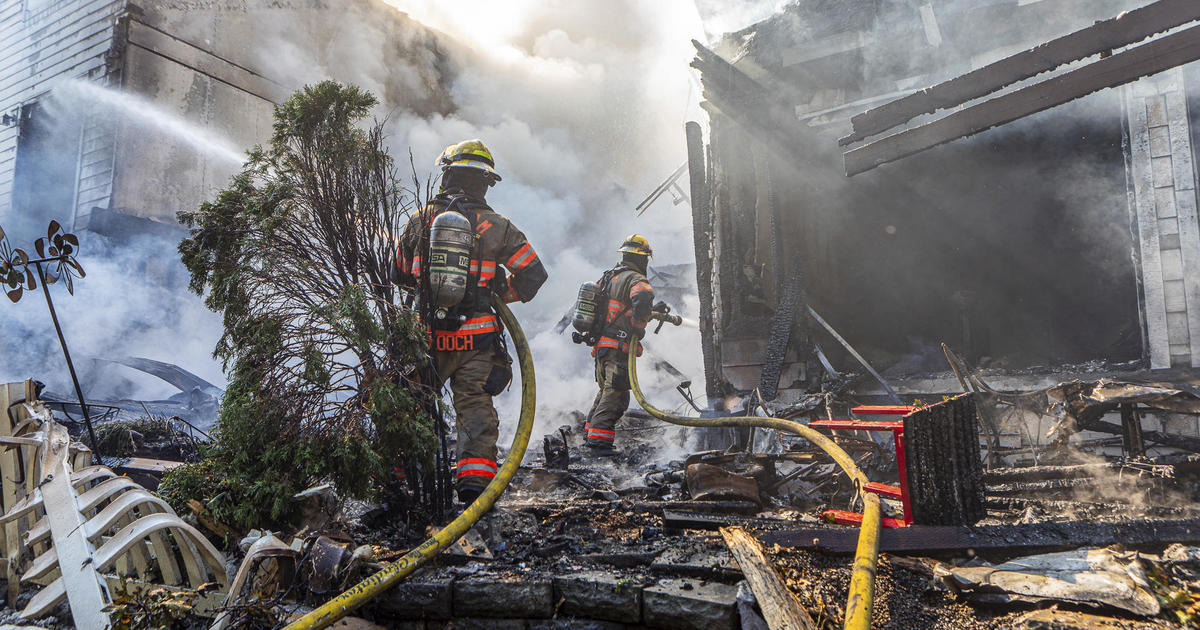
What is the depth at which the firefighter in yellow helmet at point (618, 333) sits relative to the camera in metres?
6.60

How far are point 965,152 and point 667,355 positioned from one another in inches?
244

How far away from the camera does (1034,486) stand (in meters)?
3.42

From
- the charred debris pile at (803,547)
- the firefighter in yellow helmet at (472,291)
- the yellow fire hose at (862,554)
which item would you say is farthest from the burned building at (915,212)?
the firefighter in yellow helmet at (472,291)

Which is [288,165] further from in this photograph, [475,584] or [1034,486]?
[1034,486]

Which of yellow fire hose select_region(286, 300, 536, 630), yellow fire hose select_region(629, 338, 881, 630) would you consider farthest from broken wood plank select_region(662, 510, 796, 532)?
yellow fire hose select_region(286, 300, 536, 630)

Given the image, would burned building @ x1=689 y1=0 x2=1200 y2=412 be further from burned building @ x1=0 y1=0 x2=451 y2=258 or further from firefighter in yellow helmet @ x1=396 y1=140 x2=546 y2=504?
burned building @ x1=0 y1=0 x2=451 y2=258

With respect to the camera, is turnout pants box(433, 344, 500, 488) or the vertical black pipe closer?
turnout pants box(433, 344, 500, 488)

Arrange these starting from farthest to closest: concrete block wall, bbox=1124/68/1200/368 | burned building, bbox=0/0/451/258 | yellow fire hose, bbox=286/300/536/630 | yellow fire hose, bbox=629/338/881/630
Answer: burned building, bbox=0/0/451/258, concrete block wall, bbox=1124/68/1200/368, yellow fire hose, bbox=286/300/536/630, yellow fire hose, bbox=629/338/881/630

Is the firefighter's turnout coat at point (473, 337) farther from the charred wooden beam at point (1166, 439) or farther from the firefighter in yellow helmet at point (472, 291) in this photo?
the charred wooden beam at point (1166, 439)

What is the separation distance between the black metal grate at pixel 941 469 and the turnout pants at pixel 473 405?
88.2 inches

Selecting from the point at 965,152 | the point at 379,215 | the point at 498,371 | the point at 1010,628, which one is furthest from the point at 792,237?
the point at 1010,628

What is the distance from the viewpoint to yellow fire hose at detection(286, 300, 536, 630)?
2.02m

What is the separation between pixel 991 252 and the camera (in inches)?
330

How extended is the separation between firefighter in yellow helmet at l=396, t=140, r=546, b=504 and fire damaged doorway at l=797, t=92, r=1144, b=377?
4.62 metres
